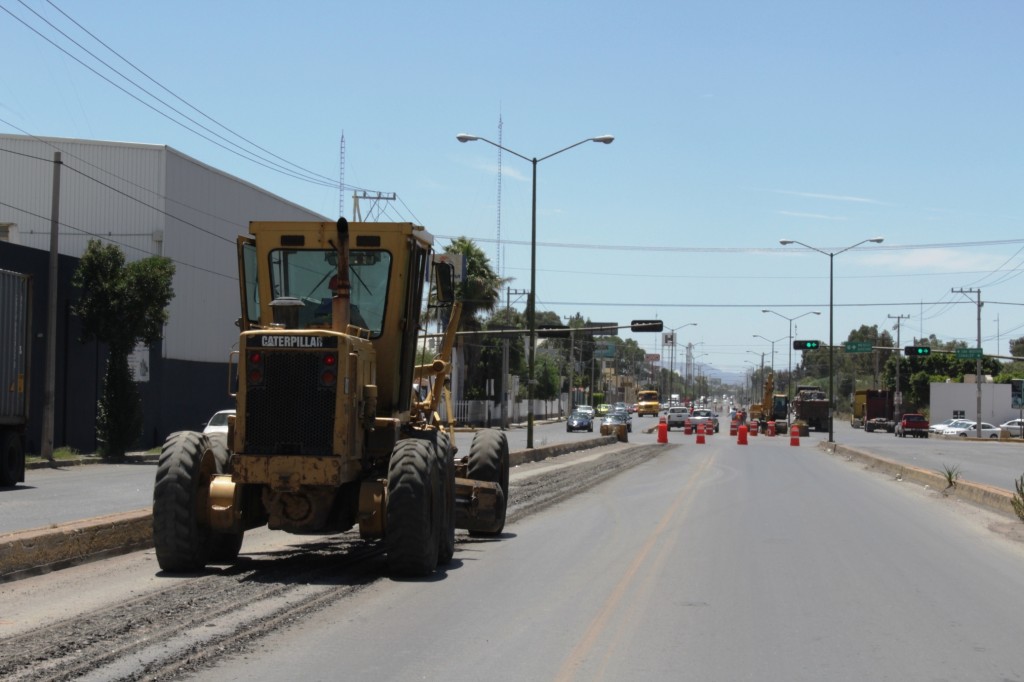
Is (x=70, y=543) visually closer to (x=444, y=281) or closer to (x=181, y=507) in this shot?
(x=181, y=507)

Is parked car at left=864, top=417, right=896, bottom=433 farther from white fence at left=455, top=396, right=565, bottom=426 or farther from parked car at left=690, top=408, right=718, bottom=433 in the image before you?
white fence at left=455, top=396, right=565, bottom=426

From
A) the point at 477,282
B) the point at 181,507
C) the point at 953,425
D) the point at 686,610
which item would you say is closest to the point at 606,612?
the point at 686,610

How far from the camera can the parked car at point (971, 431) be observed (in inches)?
2972

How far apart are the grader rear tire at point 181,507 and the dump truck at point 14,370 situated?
15164 mm

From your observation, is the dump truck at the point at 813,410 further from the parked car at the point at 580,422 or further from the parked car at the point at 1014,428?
the parked car at the point at 580,422

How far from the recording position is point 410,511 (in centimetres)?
1088

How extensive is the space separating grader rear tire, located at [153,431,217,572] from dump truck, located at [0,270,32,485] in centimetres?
1516

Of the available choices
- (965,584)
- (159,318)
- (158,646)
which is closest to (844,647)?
(965,584)

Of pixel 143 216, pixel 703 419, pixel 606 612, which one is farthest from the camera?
pixel 703 419

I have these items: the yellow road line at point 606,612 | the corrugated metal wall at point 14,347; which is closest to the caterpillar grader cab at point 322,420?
the yellow road line at point 606,612

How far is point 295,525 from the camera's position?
1113 cm

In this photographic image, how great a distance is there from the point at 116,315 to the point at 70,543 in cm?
2592

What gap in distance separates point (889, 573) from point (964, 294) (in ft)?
272

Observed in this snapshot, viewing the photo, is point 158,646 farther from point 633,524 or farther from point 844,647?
point 633,524
